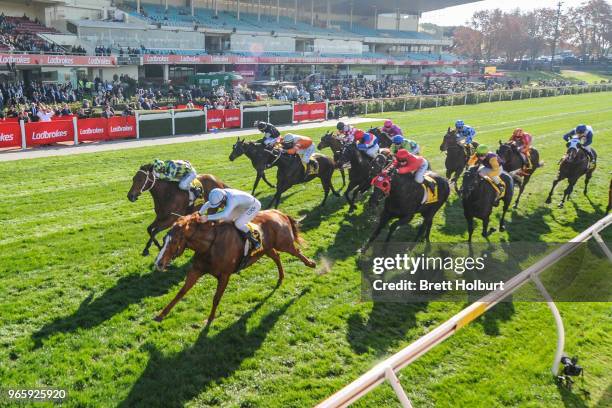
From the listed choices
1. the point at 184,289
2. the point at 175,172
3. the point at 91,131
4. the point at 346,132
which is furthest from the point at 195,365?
the point at 91,131

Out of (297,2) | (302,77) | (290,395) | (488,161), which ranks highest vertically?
(297,2)

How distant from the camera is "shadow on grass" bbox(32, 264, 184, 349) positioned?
635 cm

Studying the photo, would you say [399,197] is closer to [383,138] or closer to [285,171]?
[285,171]

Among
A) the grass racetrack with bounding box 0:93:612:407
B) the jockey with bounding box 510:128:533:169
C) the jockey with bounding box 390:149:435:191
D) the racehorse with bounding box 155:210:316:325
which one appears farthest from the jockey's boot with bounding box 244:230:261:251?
the jockey with bounding box 510:128:533:169

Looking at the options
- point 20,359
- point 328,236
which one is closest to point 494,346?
point 328,236

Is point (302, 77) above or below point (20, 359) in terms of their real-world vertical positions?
above

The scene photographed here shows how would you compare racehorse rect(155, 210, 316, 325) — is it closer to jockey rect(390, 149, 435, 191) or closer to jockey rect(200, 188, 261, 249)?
jockey rect(200, 188, 261, 249)

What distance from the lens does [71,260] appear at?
8.49 m

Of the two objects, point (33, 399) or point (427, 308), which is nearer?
point (33, 399)

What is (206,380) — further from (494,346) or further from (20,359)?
(494,346)

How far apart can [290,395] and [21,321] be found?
3.81 meters

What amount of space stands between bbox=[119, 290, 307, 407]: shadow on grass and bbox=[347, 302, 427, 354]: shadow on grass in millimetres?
1112

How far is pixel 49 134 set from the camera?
1867 cm

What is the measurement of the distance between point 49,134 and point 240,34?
1534 inches
